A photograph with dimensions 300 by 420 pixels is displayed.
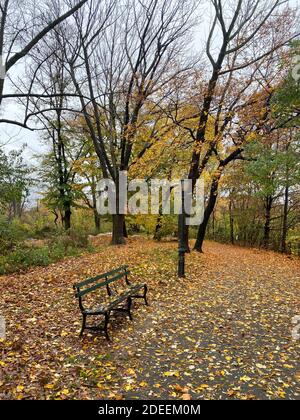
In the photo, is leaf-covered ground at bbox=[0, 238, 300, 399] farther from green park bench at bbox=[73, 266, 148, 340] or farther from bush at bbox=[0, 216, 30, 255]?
bush at bbox=[0, 216, 30, 255]

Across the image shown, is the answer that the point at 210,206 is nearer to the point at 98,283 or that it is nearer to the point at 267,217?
the point at 267,217

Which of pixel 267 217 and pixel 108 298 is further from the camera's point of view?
pixel 267 217

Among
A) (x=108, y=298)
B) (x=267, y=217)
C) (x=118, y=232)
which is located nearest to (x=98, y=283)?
(x=108, y=298)

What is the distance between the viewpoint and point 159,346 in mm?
4797

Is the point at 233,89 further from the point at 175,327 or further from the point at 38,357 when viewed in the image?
the point at 38,357

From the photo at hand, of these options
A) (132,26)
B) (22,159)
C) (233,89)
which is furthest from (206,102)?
(22,159)

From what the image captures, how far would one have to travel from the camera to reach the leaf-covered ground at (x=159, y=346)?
366 centimetres

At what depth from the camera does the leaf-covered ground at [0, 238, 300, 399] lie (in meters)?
3.66

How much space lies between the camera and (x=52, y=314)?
5.86 meters

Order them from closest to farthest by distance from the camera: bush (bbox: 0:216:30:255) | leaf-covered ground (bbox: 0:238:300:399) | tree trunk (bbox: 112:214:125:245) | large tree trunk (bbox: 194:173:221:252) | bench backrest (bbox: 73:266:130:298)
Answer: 1. leaf-covered ground (bbox: 0:238:300:399)
2. bench backrest (bbox: 73:266:130:298)
3. bush (bbox: 0:216:30:255)
4. large tree trunk (bbox: 194:173:221:252)
5. tree trunk (bbox: 112:214:125:245)

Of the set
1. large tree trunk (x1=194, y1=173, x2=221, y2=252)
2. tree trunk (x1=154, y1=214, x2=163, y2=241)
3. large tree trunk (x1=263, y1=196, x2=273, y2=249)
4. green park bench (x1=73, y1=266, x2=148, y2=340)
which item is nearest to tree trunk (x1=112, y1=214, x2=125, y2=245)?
tree trunk (x1=154, y1=214, x2=163, y2=241)

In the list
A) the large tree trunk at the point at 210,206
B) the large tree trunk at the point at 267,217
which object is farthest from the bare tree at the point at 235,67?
the large tree trunk at the point at 267,217

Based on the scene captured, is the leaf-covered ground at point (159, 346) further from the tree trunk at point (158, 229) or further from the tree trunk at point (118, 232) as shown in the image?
the tree trunk at point (158, 229)
